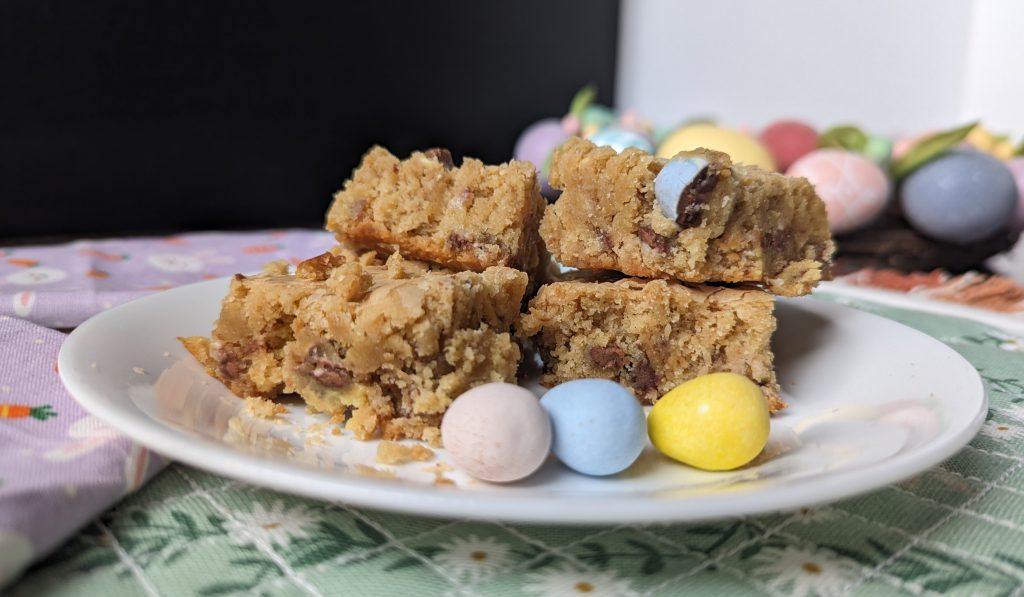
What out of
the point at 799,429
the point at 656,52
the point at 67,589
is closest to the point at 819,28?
the point at 656,52

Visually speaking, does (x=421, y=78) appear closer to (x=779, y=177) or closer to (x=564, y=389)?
(x=779, y=177)

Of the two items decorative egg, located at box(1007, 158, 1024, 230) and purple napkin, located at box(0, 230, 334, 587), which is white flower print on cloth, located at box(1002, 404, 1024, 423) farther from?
decorative egg, located at box(1007, 158, 1024, 230)

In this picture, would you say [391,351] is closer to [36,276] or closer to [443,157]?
[443,157]

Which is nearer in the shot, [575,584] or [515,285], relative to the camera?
[575,584]

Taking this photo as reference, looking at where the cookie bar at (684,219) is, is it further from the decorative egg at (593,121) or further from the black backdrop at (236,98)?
the black backdrop at (236,98)

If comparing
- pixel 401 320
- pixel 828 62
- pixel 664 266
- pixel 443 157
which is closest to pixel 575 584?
pixel 401 320

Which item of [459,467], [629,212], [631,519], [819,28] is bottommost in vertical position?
[459,467]

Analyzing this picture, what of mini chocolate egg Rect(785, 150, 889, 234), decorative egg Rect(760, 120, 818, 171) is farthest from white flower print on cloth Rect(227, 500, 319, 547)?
decorative egg Rect(760, 120, 818, 171)

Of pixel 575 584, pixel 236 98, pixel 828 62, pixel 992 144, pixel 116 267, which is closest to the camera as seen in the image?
pixel 575 584

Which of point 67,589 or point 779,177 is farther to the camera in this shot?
point 779,177
